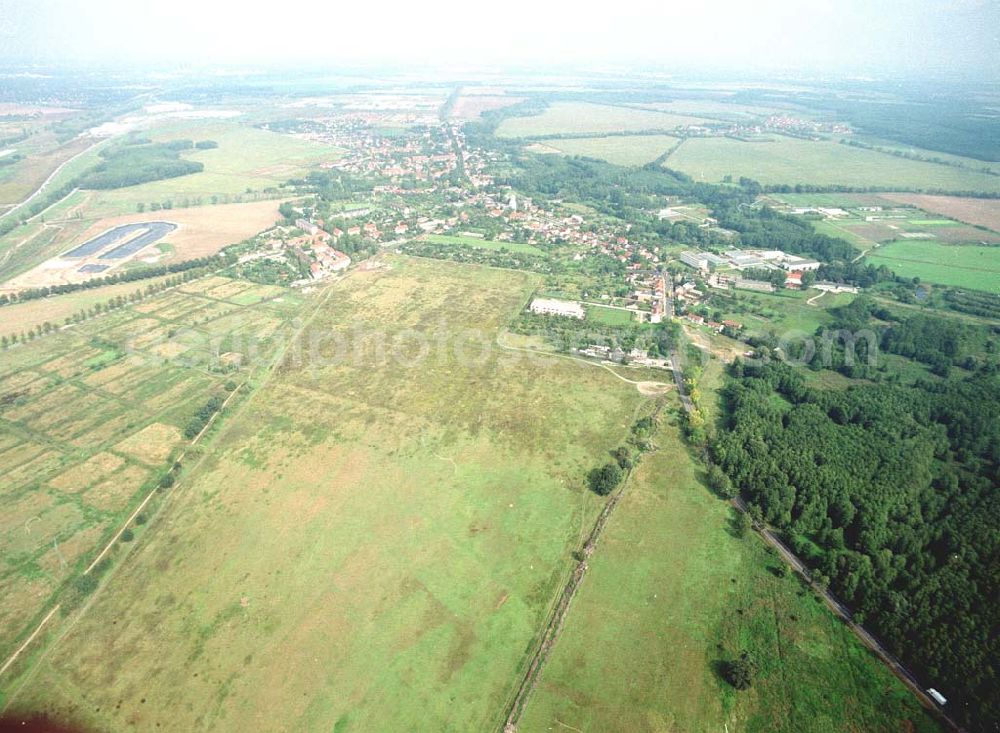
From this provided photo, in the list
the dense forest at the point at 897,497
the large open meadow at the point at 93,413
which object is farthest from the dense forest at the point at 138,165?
the dense forest at the point at 897,497

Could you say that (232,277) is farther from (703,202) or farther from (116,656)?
(703,202)

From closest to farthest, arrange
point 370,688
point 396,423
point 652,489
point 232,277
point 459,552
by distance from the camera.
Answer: point 370,688 → point 459,552 → point 652,489 → point 396,423 → point 232,277

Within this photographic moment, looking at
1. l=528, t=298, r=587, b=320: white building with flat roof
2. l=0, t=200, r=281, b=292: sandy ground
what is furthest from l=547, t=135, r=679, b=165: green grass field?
l=528, t=298, r=587, b=320: white building with flat roof

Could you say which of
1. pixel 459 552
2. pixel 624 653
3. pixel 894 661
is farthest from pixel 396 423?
pixel 894 661

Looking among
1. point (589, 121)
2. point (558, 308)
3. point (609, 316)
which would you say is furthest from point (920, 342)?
point (589, 121)

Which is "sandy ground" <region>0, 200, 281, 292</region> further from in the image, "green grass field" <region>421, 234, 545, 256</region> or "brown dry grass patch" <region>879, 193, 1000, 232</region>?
"brown dry grass patch" <region>879, 193, 1000, 232</region>

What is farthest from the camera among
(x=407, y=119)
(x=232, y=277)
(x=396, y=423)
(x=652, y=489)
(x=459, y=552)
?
(x=407, y=119)

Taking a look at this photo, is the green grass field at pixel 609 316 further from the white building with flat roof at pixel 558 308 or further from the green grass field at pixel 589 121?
the green grass field at pixel 589 121
